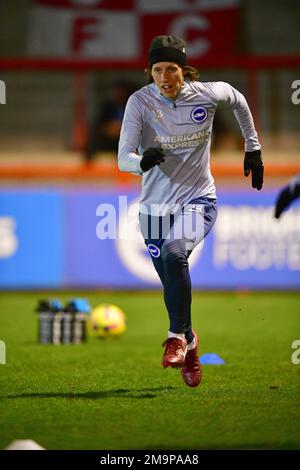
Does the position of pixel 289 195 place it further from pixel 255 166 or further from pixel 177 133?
pixel 177 133

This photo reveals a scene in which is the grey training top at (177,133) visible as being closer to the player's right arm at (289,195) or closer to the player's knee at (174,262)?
the player's knee at (174,262)

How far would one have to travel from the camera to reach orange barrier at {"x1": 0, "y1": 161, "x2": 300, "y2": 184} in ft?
47.4

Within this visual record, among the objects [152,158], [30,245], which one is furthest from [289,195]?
[30,245]

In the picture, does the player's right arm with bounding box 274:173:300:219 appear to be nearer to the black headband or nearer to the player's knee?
the player's knee

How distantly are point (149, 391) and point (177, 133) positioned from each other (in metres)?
1.67

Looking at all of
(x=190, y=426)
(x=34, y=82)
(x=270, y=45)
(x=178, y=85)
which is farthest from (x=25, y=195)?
(x=190, y=426)

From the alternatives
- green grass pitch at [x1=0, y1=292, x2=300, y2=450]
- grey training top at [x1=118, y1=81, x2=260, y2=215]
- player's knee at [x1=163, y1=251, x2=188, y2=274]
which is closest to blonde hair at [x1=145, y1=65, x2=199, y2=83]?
grey training top at [x1=118, y1=81, x2=260, y2=215]

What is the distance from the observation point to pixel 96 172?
1464 centimetres

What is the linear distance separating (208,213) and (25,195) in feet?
25.4

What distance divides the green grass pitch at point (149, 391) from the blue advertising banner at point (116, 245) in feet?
8.26

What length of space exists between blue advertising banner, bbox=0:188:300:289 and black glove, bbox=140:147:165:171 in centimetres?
760

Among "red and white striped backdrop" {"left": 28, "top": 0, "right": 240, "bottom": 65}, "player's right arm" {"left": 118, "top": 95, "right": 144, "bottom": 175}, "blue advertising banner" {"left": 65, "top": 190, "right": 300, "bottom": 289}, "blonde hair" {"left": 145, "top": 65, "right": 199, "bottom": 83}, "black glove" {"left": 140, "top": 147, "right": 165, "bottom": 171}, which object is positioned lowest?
"black glove" {"left": 140, "top": 147, "right": 165, "bottom": 171}

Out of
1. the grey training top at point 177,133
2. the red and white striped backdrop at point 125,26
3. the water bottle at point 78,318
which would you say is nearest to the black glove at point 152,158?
the grey training top at point 177,133
